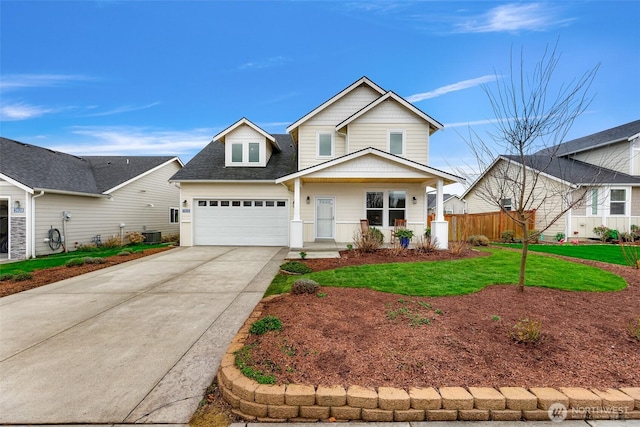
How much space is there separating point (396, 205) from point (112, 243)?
1512cm

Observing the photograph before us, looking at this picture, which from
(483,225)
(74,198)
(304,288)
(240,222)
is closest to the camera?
(304,288)

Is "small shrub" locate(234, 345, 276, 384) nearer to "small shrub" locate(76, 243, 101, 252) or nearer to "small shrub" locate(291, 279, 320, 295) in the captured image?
"small shrub" locate(291, 279, 320, 295)

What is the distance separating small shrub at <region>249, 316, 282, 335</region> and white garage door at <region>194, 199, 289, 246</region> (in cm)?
1030

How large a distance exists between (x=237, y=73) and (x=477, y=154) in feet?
→ 57.4

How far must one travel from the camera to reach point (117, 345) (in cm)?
363

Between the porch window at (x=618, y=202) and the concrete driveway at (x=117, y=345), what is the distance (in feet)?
64.1

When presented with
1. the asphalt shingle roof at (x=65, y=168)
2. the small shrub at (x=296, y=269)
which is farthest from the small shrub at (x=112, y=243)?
the small shrub at (x=296, y=269)

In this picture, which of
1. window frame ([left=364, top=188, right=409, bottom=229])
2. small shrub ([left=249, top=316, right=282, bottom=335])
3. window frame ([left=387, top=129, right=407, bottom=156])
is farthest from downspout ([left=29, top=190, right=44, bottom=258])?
window frame ([left=387, top=129, right=407, bottom=156])

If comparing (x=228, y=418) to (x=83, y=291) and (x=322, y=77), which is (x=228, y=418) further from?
(x=322, y=77)

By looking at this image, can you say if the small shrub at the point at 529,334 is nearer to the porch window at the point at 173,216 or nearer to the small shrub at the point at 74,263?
the small shrub at the point at 74,263

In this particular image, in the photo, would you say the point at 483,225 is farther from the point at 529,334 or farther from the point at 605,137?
the point at 529,334

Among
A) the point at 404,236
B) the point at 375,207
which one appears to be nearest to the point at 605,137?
the point at 375,207

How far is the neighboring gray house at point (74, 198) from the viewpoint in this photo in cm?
1151

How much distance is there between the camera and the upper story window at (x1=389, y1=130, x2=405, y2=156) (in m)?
13.6
